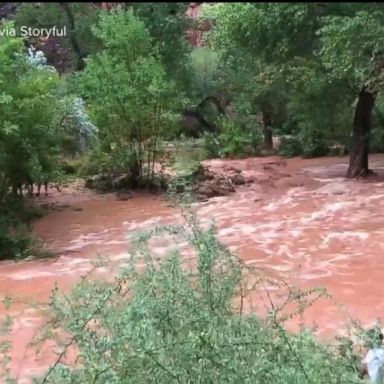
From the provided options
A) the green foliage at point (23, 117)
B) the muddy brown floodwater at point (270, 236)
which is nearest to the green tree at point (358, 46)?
the muddy brown floodwater at point (270, 236)

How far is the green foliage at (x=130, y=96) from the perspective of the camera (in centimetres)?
1247

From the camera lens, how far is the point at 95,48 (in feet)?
62.1

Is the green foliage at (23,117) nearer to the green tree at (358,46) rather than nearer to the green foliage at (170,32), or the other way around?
the green tree at (358,46)

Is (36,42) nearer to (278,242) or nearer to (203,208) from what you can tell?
(203,208)

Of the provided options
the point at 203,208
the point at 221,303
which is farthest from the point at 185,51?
the point at 221,303

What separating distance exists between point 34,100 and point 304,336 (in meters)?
7.52

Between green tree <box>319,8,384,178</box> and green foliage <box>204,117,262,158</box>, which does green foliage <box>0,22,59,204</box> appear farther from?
green foliage <box>204,117,262,158</box>

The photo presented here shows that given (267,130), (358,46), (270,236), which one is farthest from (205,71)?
(270,236)

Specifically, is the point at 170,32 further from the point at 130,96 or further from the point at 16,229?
the point at 16,229

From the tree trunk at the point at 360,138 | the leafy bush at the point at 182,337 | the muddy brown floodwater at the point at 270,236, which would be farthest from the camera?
the tree trunk at the point at 360,138

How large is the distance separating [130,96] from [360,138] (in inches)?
173

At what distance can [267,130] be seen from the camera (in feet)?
65.2

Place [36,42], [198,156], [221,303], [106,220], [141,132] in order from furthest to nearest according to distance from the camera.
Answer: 1. [36,42]
2. [198,156]
3. [141,132]
4. [106,220]
5. [221,303]

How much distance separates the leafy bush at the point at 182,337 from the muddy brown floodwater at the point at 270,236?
142 centimetres
